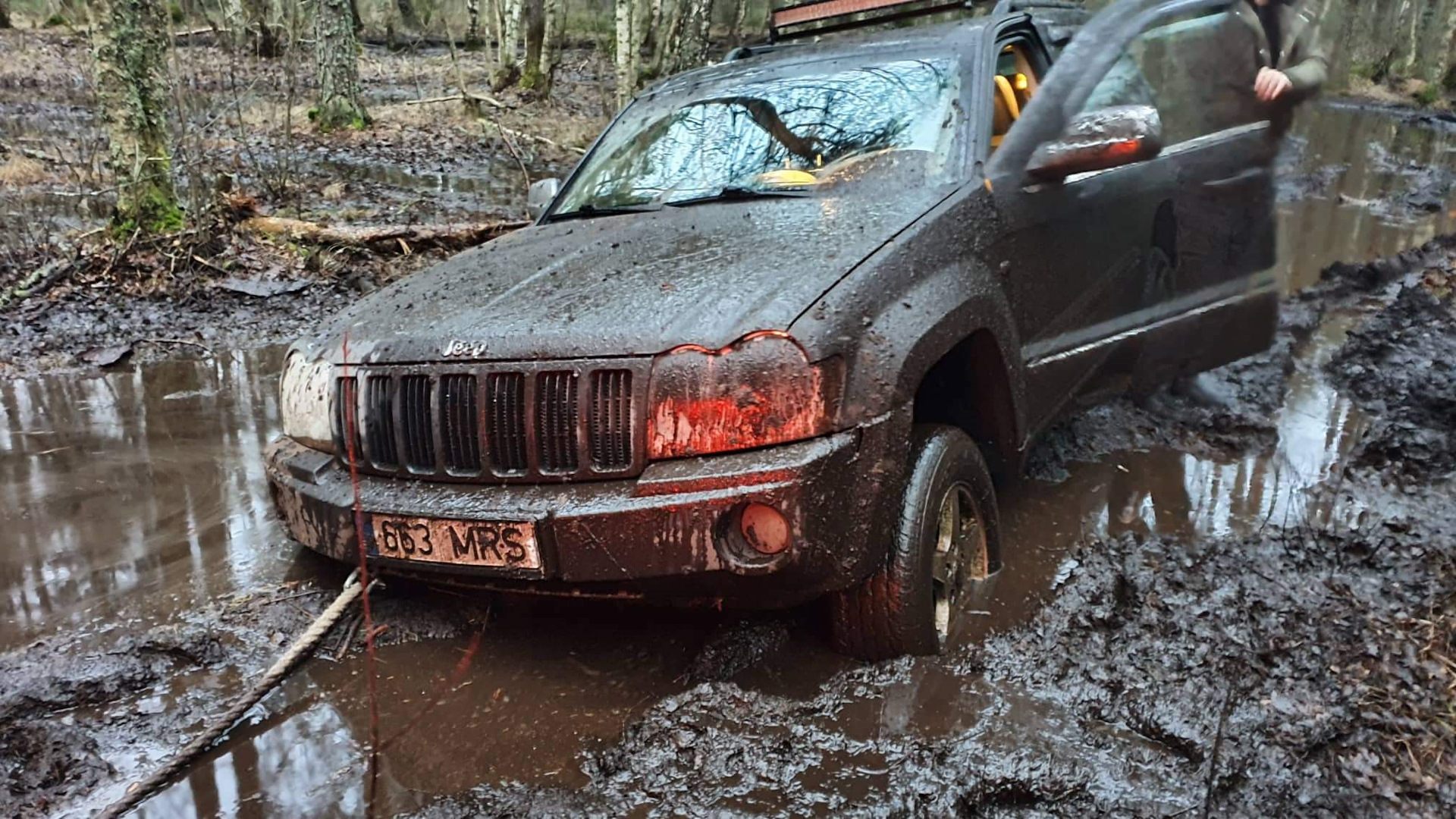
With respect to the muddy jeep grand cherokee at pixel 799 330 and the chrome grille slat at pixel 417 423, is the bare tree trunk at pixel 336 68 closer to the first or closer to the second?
the muddy jeep grand cherokee at pixel 799 330

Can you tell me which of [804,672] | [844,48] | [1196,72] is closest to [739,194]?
[844,48]

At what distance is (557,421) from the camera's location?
2.42 meters

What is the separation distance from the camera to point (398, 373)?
2.63m

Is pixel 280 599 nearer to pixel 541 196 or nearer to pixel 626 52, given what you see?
pixel 541 196

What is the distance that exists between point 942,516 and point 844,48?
203cm

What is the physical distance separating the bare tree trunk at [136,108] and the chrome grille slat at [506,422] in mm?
6308

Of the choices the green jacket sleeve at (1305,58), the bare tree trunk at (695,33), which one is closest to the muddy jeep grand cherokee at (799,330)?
the green jacket sleeve at (1305,58)

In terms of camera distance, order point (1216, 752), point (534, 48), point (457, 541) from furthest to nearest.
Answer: point (534, 48), point (457, 541), point (1216, 752)

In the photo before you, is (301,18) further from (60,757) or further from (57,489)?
(60,757)

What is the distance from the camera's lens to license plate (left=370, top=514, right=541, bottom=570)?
7.89ft

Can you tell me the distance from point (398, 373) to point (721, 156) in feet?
5.03

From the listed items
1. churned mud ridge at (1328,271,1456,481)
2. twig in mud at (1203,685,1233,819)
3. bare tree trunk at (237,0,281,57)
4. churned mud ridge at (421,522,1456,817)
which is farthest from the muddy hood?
bare tree trunk at (237,0,281,57)

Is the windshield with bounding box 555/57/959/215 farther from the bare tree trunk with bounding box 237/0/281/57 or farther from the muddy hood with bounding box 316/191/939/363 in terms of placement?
the bare tree trunk with bounding box 237/0/281/57

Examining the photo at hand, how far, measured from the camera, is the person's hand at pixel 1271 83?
4.20 metres
